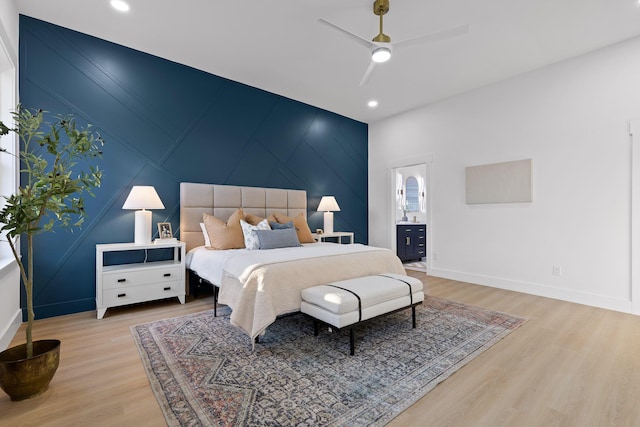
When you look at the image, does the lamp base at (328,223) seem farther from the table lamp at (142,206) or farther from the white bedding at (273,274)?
the table lamp at (142,206)

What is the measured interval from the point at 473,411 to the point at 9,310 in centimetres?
365

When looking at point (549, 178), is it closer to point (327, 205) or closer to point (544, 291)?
point (544, 291)

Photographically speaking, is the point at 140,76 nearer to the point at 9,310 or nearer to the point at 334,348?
the point at 9,310

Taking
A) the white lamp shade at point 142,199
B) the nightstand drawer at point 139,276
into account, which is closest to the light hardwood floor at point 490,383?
the nightstand drawer at point 139,276

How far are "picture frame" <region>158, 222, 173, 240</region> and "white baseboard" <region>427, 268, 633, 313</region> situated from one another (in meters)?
4.24

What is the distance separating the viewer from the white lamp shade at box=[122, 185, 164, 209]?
326 centimetres

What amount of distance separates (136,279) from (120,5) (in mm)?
2737

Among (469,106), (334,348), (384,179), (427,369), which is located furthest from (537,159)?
(334,348)

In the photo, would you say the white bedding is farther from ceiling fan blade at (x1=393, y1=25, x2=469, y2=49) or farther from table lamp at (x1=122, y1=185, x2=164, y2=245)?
ceiling fan blade at (x1=393, y1=25, x2=469, y2=49)

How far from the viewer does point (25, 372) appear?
1690 mm

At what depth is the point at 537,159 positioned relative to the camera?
3.97m

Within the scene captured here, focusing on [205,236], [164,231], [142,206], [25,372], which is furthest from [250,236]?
[25,372]

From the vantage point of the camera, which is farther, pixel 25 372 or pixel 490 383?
pixel 490 383

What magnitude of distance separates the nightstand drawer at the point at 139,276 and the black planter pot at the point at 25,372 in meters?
1.25
